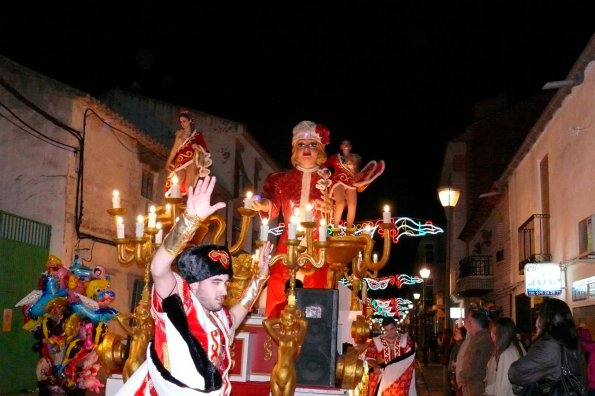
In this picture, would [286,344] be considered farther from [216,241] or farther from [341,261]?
[341,261]

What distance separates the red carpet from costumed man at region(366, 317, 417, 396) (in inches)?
103

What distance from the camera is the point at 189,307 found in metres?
3.75

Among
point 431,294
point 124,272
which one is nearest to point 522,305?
point 124,272

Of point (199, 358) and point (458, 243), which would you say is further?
point (458, 243)

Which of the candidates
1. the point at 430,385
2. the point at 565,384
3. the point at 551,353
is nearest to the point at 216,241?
the point at 551,353

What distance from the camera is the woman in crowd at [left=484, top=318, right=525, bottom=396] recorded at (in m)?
6.60

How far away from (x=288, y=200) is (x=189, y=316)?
4.33 metres

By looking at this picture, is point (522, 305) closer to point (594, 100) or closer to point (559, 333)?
point (594, 100)

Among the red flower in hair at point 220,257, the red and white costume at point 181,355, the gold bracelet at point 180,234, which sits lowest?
the red and white costume at point 181,355

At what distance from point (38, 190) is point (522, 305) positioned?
45.5 feet

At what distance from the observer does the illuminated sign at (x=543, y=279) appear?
14570 mm

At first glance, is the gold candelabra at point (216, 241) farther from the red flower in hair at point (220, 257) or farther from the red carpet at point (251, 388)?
the red flower in hair at point (220, 257)

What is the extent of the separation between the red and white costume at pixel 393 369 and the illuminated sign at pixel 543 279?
6217 millimetres

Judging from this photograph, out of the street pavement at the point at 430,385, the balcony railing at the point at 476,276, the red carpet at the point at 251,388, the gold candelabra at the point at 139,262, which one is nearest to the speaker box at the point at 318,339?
the red carpet at the point at 251,388
